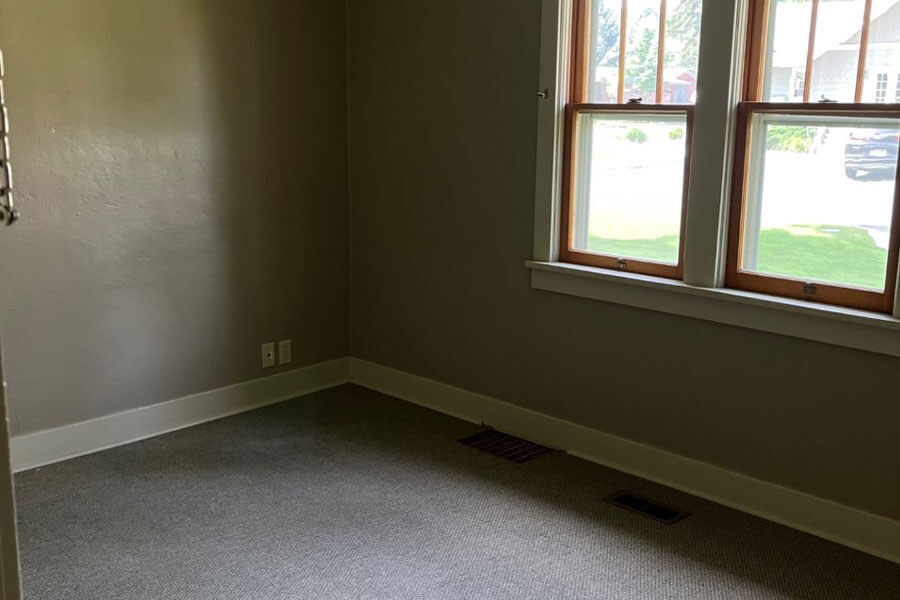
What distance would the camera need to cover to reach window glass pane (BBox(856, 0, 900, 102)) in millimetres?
2568

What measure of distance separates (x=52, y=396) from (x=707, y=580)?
244cm

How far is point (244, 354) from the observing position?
157 inches

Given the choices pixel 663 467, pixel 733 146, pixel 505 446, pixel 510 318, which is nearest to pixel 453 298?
pixel 510 318

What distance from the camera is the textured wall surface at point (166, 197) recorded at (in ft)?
10.6

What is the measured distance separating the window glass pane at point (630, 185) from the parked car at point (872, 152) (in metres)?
0.56

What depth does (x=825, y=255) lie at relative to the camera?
9.18 ft

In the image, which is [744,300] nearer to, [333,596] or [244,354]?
[333,596]

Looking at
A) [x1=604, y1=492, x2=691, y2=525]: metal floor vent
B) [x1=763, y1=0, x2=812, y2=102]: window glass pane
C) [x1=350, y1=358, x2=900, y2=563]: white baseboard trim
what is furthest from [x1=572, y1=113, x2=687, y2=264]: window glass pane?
[x1=604, y1=492, x2=691, y2=525]: metal floor vent

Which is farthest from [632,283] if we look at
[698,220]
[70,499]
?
[70,499]

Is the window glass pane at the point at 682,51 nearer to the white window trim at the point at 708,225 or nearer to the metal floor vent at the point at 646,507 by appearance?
the white window trim at the point at 708,225

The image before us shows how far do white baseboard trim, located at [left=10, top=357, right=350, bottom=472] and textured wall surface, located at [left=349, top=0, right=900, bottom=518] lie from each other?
1.00 ft

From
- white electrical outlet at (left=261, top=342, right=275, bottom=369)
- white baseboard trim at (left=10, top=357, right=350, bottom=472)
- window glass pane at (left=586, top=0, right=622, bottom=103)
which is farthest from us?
white electrical outlet at (left=261, top=342, right=275, bottom=369)

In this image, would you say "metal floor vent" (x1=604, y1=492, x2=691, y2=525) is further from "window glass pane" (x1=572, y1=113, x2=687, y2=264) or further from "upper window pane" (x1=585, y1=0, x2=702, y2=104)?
"upper window pane" (x1=585, y1=0, x2=702, y2=104)

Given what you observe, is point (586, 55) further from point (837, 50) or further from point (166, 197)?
point (166, 197)
